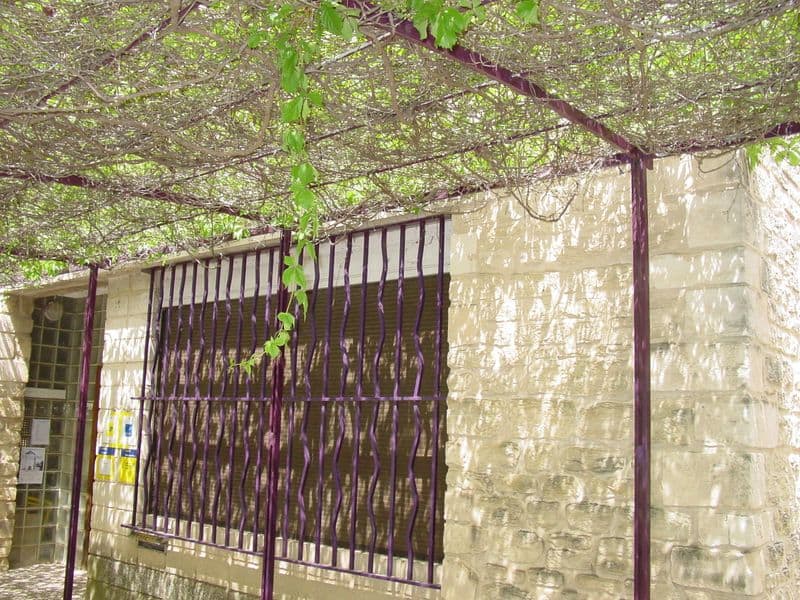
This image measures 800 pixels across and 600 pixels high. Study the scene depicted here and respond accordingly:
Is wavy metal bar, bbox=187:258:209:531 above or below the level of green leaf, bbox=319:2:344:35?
below

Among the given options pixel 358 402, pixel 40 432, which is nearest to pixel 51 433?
pixel 40 432

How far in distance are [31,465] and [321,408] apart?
3961mm

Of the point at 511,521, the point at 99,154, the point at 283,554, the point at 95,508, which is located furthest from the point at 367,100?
the point at 95,508

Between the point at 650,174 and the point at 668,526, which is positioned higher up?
the point at 650,174

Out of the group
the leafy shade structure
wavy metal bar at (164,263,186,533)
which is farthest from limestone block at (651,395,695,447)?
wavy metal bar at (164,263,186,533)

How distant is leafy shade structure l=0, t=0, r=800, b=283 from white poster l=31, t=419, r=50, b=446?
408cm

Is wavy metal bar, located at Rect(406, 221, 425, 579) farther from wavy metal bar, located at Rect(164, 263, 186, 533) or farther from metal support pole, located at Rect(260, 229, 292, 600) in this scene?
wavy metal bar, located at Rect(164, 263, 186, 533)

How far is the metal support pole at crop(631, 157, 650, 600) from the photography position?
2818 mm

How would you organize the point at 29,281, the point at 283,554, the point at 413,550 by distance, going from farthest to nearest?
the point at 29,281 → the point at 283,554 → the point at 413,550

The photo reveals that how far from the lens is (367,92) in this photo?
9.27ft

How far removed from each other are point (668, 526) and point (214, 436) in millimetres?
3348

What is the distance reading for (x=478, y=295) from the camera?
3.83m

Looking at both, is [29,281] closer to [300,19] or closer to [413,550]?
[413,550]

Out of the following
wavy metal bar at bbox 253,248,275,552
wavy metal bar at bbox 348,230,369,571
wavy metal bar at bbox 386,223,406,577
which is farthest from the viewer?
wavy metal bar at bbox 253,248,275,552
